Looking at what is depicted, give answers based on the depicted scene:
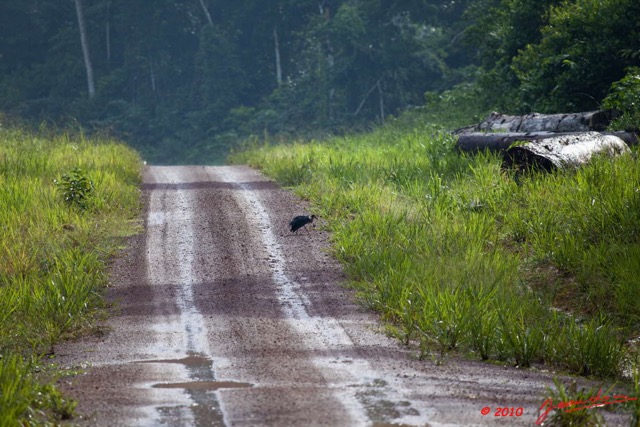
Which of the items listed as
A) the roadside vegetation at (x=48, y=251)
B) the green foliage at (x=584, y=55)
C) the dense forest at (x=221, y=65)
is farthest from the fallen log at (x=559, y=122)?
the dense forest at (x=221, y=65)

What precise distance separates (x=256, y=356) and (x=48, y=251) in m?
4.64

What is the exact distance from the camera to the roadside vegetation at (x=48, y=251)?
19.2 ft

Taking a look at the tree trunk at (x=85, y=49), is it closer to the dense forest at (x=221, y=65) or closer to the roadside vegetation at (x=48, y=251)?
the dense forest at (x=221, y=65)

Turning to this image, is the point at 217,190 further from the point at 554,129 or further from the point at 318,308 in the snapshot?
the point at 318,308

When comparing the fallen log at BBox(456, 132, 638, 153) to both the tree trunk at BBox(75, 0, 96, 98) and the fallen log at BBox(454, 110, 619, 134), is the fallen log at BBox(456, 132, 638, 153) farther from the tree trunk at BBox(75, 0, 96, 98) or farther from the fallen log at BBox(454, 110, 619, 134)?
the tree trunk at BBox(75, 0, 96, 98)

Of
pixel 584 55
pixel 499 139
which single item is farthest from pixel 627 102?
pixel 584 55

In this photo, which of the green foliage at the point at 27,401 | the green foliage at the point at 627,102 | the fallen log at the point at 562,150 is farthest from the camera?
the green foliage at the point at 627,102

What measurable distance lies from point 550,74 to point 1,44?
146 feet

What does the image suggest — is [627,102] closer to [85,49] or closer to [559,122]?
[559,122]

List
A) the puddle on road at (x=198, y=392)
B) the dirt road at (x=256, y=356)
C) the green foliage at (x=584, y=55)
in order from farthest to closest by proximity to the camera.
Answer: the green foliage at (x=584, y=55), the dirt road at (x=256, y=356), the puddle on road at (x=198, y=392)

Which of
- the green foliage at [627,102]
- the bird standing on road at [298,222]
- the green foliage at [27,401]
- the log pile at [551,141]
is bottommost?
the bird standing on road at [298,222]

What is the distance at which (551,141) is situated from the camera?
1359cm

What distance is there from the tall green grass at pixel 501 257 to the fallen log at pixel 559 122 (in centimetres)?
210

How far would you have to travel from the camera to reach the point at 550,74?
67.8ft
